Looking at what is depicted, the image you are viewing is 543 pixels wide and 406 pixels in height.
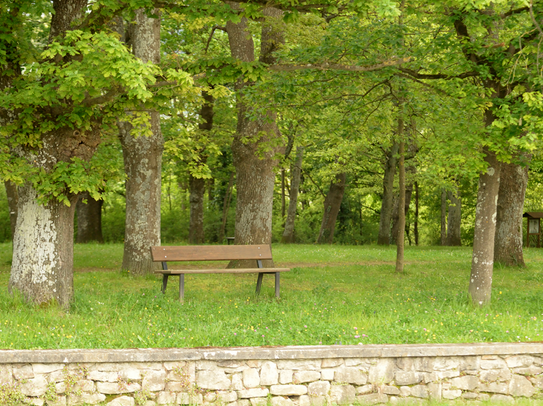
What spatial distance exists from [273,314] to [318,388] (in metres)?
2.16

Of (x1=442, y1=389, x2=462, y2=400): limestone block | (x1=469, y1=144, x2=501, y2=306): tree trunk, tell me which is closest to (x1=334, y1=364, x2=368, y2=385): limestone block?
(x1=442, y1=389, x2=462, y2=400): limestone block

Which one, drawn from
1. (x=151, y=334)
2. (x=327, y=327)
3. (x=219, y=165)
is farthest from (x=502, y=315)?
(x=219, y=165)

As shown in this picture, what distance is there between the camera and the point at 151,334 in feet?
21.6

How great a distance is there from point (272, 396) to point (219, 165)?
21.1 m

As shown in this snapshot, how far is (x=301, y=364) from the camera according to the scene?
19.7 feet

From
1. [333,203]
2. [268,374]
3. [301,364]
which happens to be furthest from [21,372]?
[333,203]

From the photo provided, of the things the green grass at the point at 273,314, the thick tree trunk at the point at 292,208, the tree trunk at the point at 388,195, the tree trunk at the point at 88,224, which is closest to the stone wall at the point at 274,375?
the green grass at the point at 273,314

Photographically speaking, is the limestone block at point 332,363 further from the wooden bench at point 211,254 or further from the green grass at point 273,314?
the wooden bench at point 211,254

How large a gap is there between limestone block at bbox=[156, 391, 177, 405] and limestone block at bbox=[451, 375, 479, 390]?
3.02 metres

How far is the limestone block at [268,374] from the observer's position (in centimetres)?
593

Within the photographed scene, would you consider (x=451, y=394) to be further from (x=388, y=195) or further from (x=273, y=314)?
(x=388, y=195)

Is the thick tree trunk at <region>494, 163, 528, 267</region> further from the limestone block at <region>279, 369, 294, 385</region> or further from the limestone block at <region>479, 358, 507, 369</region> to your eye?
the limestone block at <region>279, 369, 294, 385</region>

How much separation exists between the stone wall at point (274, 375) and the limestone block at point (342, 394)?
1cm

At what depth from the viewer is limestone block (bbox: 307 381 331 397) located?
19.7 feet
